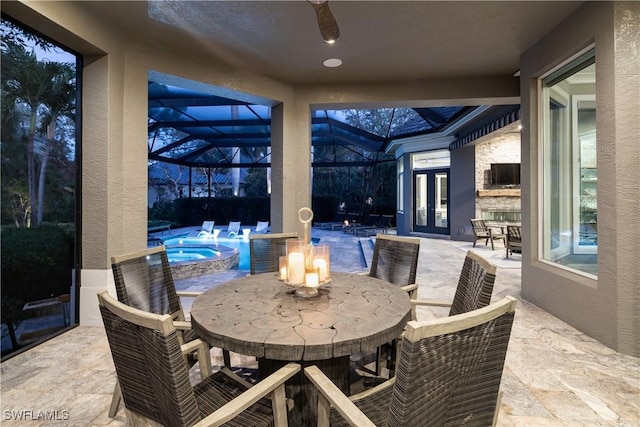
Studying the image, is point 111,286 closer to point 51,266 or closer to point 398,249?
point 51,266

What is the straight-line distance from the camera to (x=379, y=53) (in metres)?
3.58

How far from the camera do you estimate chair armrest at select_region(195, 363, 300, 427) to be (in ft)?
3.09

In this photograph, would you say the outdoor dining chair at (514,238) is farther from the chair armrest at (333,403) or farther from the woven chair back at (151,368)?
the woven chair back at (151,368)

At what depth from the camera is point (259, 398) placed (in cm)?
106

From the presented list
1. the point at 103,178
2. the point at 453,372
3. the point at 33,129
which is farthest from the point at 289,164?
the point at 453,372

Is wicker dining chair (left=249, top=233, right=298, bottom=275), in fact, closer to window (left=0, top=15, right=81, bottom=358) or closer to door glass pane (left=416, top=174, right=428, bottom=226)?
window (left=0, top=15, right=81, bottom=358)

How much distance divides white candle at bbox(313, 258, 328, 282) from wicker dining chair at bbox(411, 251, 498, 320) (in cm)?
62

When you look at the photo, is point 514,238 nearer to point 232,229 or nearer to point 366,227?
point 366,227

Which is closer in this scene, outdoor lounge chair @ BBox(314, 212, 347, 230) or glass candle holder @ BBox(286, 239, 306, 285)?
glass candle holder @ BBox(286, 239, 306, 285)

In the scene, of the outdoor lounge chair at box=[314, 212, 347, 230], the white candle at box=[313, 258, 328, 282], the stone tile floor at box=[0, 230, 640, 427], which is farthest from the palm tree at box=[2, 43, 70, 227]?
the outdoor lounge chair at box=[314, 212, 347, 230]

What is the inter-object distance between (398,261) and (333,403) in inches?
59.3

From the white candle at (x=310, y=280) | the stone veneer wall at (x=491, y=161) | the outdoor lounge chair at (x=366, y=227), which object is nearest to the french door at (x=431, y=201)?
the stone veneer wall at (x=491, y=161)

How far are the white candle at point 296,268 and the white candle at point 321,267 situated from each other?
11 cm

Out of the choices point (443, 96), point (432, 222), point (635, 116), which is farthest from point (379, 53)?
point (432, 222)
